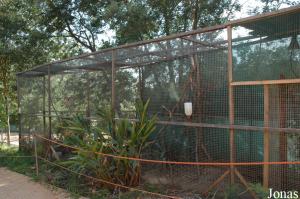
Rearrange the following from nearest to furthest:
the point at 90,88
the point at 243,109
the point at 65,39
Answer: the point at 243,109, the point at 90,88, the point at 65,39

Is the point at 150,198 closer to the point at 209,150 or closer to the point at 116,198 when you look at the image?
the point at 116,198

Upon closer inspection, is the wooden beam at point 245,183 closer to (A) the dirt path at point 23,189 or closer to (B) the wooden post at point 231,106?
(B) the wooden post at point 231,106

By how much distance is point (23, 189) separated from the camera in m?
6.06

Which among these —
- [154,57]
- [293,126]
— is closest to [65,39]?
[154,57]

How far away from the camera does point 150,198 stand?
5.05 meters

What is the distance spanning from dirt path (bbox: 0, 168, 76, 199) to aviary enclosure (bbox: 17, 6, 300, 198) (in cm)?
156

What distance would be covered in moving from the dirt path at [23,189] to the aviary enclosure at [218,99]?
156cm

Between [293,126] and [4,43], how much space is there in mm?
9327

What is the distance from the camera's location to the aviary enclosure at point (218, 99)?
4.42 metres

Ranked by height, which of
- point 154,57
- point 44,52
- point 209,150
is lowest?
point 209,150

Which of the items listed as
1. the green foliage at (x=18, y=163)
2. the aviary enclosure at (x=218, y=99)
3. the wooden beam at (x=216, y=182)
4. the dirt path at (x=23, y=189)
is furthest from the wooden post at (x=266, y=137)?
the green foliage at (x=18, y=163)

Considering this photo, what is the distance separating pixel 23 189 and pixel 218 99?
12.9ft

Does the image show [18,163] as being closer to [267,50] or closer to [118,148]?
[118,148]

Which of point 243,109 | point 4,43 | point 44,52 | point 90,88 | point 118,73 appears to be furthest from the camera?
point 44,52
